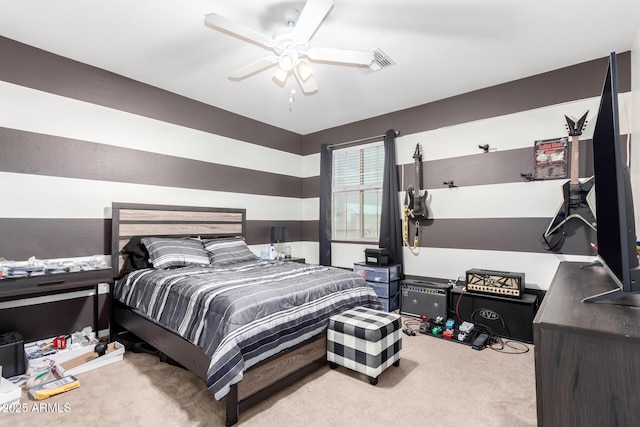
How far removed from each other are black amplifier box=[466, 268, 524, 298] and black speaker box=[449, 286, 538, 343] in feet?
0.16

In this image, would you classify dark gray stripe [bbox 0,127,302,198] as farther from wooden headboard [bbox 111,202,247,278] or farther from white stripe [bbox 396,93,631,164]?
white stripe [bbox 396,93,631,164]

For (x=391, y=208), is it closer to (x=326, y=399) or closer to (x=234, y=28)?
(x=326, y=399)

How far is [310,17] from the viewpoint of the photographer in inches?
79.2

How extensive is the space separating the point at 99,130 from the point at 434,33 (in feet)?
10.7

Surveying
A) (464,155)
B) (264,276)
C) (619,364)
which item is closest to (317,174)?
(464,155)

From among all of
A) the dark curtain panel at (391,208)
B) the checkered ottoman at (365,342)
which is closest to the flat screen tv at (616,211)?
the checkered ottoman at (365,342)

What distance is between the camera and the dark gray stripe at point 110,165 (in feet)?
8.96

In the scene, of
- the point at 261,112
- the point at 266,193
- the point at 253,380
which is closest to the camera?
the point at 253,380

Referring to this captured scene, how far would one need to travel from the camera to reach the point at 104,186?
3.19 m

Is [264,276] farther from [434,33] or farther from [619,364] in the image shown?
[434,33]

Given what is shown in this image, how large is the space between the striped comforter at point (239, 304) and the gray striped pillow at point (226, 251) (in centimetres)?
45

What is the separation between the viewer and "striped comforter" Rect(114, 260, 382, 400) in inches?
73.0

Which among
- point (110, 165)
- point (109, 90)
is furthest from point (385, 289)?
point (109, 90)

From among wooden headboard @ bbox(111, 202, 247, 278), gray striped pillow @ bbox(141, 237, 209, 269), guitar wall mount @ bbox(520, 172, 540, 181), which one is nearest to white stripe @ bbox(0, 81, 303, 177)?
wooden headboard @ bbox(111, 202, 247, 278)
